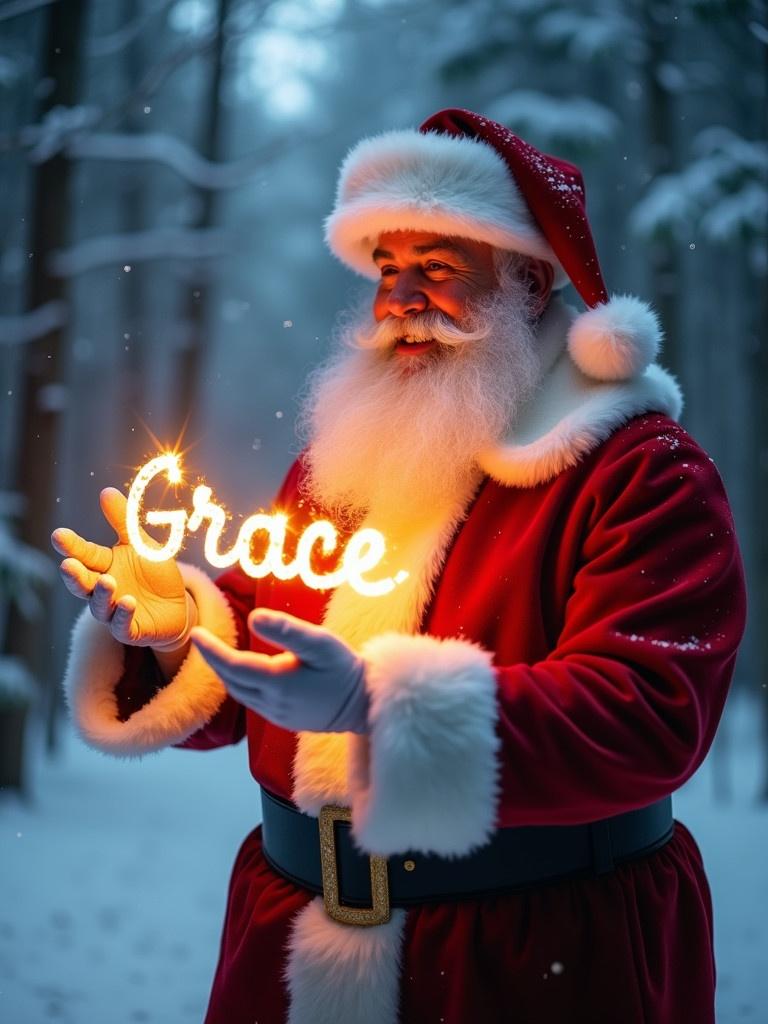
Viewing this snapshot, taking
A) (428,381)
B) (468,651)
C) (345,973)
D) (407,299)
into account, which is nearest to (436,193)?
(407,299)

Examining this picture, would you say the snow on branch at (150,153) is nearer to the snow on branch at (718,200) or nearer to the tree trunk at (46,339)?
the tree trunk at (46,339)

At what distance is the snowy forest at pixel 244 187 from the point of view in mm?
4453

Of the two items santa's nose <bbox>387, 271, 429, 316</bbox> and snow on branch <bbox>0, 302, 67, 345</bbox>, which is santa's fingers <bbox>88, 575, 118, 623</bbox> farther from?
snow on branch <bbox>0, 302, 67, 345</bbox>

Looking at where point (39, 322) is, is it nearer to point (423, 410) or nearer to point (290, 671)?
point (423, 410)

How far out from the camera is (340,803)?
5.56ft

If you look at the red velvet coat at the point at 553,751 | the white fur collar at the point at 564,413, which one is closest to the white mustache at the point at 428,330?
the white fur collar at the point at 564,413

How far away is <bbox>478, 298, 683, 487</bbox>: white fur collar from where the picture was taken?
1.72 metres

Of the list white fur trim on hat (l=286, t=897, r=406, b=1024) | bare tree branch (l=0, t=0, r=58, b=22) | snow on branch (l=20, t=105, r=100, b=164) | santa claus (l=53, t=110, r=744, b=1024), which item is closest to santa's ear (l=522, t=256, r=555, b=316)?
santa claus (l=53, t=110, r=744, b=1024)

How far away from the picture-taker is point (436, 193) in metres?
1.96

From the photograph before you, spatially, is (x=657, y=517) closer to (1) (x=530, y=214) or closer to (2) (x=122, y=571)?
(1) (x=530, y=214)

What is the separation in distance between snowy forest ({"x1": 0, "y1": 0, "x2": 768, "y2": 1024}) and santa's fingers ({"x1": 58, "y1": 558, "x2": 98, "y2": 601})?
2.92 feet

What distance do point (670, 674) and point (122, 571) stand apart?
110 cm

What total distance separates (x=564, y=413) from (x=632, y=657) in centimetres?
58

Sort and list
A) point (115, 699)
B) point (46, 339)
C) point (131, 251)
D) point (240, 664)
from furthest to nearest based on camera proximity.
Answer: point (131, 251)
point (46, 339)
point (115, 699)
point (240, 664)
